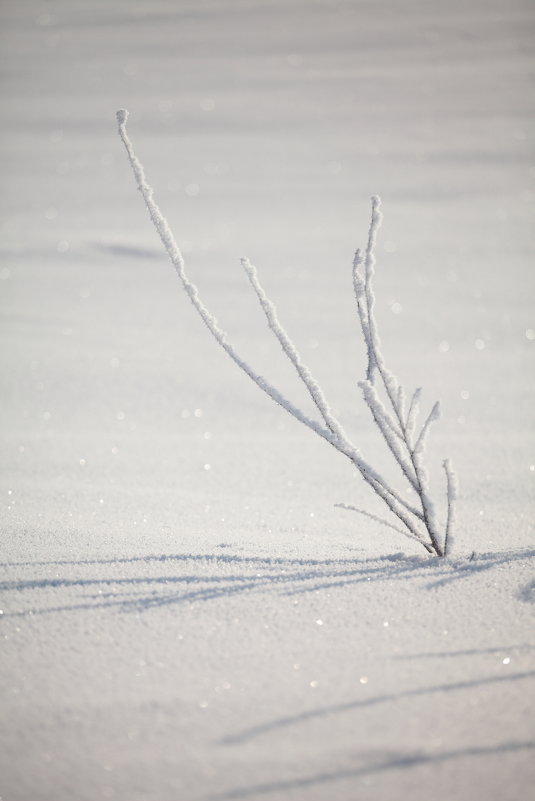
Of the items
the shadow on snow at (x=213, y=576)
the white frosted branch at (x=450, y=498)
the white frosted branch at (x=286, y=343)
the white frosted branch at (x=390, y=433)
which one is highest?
the white frosted branch at (x=286, y=343)

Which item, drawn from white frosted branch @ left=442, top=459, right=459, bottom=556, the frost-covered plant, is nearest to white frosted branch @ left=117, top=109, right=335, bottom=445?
the frost-covered plant

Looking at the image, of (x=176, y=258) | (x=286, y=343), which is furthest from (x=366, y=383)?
(x=176, y=258)

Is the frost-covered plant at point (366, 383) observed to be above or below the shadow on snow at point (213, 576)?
above

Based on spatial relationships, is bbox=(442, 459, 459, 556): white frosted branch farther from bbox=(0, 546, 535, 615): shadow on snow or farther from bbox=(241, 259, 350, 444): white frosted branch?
bbox=(241, 259, 350, 444): white frosted branch

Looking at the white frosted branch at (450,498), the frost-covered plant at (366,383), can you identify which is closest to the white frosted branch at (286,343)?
the frost-covered plant at (366,383)

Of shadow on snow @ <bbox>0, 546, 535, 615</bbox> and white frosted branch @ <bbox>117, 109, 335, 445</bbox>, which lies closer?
shadow on snow @ <bbox>0, 546, 535, 615</bbox>

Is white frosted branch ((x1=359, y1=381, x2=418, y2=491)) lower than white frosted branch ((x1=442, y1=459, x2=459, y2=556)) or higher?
higher

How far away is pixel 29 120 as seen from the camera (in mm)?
5082

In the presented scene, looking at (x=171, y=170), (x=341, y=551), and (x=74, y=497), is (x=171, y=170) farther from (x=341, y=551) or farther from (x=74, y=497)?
(x=341, y=551)

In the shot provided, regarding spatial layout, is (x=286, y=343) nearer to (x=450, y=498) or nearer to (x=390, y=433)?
(x=390, y=433)

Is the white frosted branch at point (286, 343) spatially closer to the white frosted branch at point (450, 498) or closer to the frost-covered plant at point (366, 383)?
the frost-covered plant at point (366, 383)

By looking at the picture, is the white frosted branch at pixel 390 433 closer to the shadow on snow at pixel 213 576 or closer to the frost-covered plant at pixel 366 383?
the frost-covered plant at pixel 366 383

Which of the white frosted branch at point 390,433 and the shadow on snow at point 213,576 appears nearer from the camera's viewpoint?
the shadow on snow at point 213,576

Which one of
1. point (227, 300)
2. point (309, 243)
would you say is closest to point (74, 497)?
point (227, 300)
